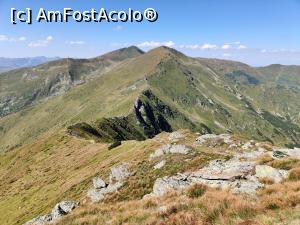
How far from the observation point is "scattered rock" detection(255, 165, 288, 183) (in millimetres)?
29227

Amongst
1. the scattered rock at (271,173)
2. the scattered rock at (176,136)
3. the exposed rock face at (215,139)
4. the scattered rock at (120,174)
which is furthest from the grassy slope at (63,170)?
the scattered rock at (271,173)

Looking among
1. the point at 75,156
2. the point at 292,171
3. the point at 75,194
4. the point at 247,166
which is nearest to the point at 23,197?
the point at 75,156

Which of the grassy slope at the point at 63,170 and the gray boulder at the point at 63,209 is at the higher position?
the gray boulder at the point at 63,209

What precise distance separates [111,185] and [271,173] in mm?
21639

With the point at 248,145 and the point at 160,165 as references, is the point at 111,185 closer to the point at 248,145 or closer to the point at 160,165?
the point at 160,165

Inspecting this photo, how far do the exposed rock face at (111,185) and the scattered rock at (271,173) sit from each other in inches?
702

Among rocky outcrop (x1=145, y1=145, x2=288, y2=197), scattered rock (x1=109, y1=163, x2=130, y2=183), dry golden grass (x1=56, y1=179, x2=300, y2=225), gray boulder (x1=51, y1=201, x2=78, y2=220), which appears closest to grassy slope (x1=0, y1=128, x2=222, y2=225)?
scattered rock (x1=109, y1=163, x2=130, y2=183)

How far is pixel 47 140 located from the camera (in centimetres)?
13275

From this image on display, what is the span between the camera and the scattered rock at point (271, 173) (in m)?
29.2

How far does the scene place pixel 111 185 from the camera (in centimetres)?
4575

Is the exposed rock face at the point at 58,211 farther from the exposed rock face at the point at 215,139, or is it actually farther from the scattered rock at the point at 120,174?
the exposed rock face at the point at 215,139

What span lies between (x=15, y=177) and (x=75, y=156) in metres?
20.5

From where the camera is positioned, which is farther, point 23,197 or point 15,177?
point 15,177

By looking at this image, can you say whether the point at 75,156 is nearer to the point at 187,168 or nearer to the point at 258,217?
the point at 187,168
